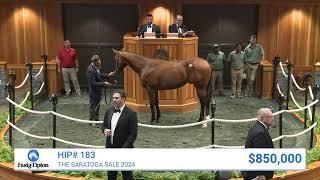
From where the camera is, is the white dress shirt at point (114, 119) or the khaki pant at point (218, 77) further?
the khaki pant at point (218, 77)

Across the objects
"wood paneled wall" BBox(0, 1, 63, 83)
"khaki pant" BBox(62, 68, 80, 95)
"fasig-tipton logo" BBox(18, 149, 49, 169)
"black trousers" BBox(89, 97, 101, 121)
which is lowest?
"fasig-tipton logo" BBox(18, 149, 49, 169)

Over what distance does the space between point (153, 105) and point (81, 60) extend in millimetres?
5008

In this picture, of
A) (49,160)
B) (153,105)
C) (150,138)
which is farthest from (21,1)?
(49,160)

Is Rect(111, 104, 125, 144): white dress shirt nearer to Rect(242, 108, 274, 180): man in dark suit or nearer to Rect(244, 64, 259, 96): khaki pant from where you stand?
Rect(242, 108, 274, 180): man in dark suit

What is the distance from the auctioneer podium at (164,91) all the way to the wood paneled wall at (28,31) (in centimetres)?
333

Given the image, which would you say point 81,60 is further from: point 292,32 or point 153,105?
point 292,32

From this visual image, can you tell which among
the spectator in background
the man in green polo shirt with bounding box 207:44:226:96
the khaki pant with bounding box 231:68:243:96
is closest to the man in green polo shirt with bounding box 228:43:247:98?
the khaki pant with bounding box 231:68:243:96

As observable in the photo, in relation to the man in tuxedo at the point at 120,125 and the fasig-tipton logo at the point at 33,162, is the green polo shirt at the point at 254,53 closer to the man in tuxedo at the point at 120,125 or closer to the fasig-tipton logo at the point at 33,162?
the man in tuxedo at the point at 120,125

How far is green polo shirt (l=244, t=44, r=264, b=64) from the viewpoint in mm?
15305

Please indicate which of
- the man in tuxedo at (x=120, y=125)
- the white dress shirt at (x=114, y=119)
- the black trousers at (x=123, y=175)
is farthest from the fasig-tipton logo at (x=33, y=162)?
the white dress shirt at (x=114, y=119)

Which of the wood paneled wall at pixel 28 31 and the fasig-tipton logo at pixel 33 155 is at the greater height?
the wood paneled wall at pixel 28 31

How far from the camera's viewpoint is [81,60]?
17.0 m

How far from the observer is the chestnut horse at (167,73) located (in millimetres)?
12609

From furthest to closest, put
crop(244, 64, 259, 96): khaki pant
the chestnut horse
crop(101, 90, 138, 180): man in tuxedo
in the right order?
crop(244, 64, 259, 96): khaki pant, the chestnut horse, crop(101, 90, 138, 180): man in tuxedo
